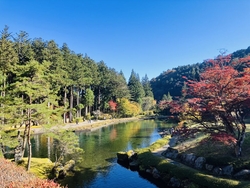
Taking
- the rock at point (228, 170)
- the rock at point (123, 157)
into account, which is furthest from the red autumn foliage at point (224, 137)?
the rock at point (123, 157)

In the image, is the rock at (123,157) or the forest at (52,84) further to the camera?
the rock at (123,157)

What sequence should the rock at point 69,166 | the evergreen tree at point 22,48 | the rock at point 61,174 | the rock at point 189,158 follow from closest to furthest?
the rock at point 61,174 → the rock at point 189,158 → the rock at point 69,166 → the evergreen tree at point 22,48

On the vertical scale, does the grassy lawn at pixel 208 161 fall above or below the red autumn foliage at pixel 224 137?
below

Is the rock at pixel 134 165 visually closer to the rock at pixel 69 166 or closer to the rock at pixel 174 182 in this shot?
the rock at pixel 174 182

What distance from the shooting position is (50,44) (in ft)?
134

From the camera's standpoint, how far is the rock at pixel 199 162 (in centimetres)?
1435

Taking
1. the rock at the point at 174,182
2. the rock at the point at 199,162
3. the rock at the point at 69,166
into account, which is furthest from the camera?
the rock at the point at 69,166

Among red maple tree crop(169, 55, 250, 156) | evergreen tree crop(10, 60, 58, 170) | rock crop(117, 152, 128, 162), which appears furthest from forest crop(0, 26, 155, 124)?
red maple tree crop(169, 55, 250, 156)

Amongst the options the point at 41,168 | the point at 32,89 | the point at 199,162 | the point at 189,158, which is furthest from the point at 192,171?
the point at 32,89

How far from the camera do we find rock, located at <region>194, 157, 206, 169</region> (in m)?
14.4

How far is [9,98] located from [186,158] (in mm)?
13528

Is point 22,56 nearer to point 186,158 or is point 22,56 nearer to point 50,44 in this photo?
point 50,44

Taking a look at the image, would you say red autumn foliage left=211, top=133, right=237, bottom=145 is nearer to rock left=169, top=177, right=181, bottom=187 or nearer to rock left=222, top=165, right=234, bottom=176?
rock left=222, top=165, right=234, bottom=176

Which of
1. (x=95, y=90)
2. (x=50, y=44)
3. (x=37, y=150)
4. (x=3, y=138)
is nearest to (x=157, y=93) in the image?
(x=95, y=90)
